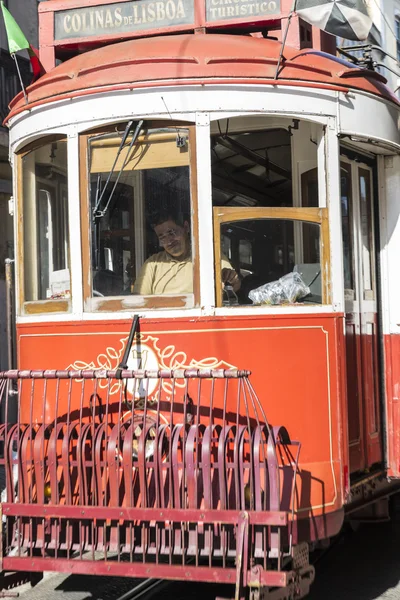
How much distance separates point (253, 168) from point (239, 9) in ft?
3.22

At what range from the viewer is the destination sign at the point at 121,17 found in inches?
220

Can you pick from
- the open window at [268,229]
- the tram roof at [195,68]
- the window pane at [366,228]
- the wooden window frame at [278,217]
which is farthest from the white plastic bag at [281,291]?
the tram roof at [195,68]

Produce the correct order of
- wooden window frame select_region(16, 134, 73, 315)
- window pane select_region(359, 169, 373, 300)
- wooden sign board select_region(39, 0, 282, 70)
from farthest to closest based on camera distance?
window pane select_region(359, 169, 373, 300) → wooden sign board select_region(39, 0, 282, 70) → wooden window frame select_region(16, 134, 73, 315)

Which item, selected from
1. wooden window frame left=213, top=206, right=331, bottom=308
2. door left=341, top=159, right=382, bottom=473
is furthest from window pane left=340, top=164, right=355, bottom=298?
wooden window frame left=213, top=206, right=331, bottom=308

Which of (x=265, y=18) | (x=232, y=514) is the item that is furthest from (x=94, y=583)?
(x=265, y=18)

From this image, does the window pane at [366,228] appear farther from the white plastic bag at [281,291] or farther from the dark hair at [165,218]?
the dark hair at [165,218]

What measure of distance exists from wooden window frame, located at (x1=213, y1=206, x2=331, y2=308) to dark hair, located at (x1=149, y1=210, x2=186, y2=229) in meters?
0.20

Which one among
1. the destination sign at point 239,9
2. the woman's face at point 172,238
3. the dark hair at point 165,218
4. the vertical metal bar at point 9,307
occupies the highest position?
the destination sign at point 239,9

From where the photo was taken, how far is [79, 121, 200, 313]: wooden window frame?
16.4 feet

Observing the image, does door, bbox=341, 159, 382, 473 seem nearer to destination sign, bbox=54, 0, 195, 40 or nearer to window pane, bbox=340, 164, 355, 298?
window pane, bbox=340, 164, 355, 298

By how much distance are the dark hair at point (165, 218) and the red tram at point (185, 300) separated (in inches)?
0.5

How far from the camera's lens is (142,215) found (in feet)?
16.7

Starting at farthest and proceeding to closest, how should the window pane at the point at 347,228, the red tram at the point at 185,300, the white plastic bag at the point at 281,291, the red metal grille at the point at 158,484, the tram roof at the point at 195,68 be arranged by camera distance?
the window pane at the point at 347,228
the white plastic bag at the point at 281,291
the tram roof at the point at 195,68
the red tram at the point at 185,300
the red metal grille at the point at 158,484

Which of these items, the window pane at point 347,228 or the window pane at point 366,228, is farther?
the window pane at point 366,228
